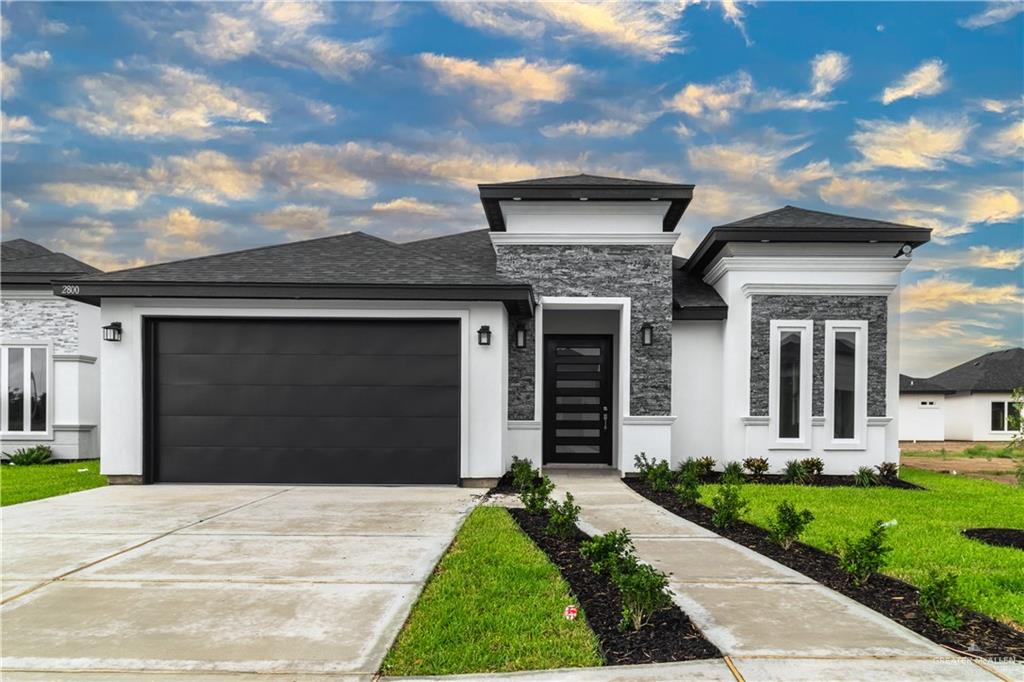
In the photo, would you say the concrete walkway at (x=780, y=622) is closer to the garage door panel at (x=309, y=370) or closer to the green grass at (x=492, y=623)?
the green grass at (x=492, y=623)

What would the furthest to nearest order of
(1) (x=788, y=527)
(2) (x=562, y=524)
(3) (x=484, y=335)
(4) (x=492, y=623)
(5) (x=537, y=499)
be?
1. (3) (x=484, y=335)
2. (5) (x=537, y=499)
3. (2) (x=562, y=524)
4. (1) (x=788, y=527)
5. (4) (x=492, y=623)

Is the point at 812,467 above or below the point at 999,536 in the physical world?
below

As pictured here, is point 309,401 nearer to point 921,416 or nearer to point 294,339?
point 294,339

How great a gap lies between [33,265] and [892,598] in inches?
664

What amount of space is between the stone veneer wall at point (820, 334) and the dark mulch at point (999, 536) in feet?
14.5

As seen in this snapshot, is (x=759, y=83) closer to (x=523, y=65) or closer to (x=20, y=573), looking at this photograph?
(x=523, y=65)

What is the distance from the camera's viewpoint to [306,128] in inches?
662

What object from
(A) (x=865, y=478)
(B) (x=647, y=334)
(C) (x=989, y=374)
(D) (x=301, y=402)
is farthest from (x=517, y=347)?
(C) (x=989, y=374)

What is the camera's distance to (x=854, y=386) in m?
10.9

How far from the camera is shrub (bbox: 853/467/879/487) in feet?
33.2

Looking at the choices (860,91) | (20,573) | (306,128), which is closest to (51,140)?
(306,128)

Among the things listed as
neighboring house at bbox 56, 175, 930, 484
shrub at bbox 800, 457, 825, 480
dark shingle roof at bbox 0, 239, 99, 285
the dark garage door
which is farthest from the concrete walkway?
dark shingle roof at bbox 0, 239, 99, 285

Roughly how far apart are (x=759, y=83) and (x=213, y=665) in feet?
55.7

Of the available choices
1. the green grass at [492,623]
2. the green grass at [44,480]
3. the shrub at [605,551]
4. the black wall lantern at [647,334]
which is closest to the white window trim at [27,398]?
the green grass at [44,480]
